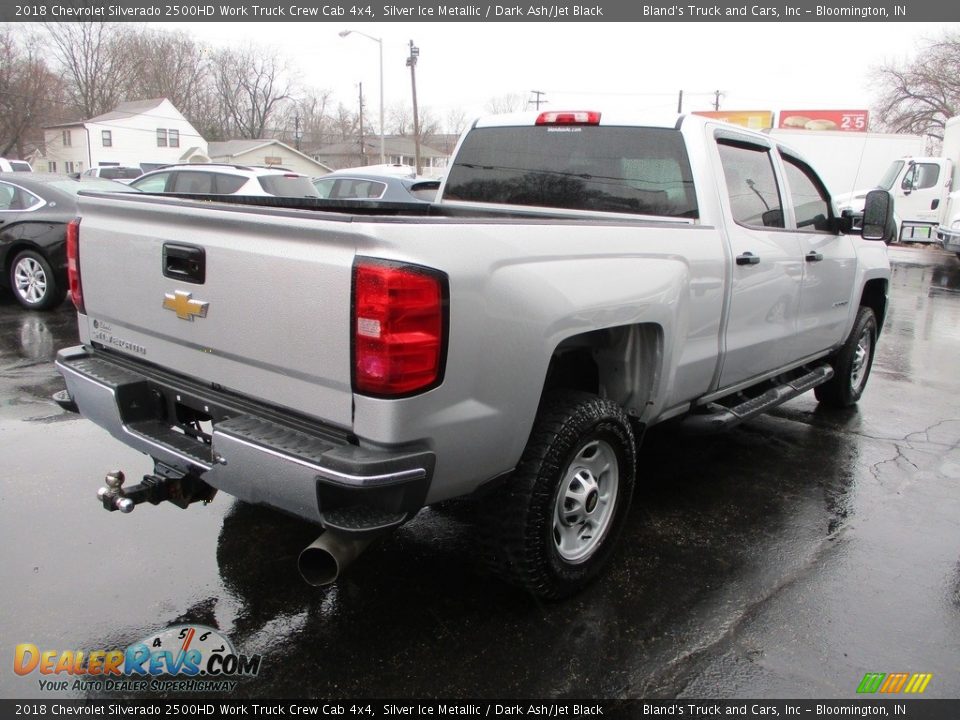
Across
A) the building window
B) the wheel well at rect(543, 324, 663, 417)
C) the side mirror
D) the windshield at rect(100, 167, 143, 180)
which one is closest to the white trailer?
the side mirror

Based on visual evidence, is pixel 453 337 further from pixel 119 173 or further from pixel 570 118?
pixel 119 173

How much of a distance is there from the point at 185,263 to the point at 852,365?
5.15m

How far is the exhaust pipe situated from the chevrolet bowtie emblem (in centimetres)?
92

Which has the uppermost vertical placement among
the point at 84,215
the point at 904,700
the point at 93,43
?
the point at 93,43

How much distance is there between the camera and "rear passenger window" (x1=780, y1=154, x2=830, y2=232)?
4656mm

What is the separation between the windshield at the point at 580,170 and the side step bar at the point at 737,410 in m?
1.04

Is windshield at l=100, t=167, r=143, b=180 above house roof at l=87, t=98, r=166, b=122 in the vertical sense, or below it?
below

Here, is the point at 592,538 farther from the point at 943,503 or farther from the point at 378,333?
the point at 943,503

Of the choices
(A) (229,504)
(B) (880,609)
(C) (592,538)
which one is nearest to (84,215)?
(A) (229,504)

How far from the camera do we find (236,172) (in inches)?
420

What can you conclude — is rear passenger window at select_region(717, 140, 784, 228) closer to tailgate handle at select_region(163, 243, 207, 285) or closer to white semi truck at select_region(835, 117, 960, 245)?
tailgate handle at select_region(163, 243, 207, 285)

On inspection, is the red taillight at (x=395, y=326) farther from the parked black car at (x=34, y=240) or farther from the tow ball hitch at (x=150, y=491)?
the parked black car at (x=34, y=240)

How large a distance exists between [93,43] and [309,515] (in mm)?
81628

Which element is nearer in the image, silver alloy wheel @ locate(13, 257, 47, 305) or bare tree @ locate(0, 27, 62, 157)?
silver alloy wheel @ locate(13, 257, 47, 305)
